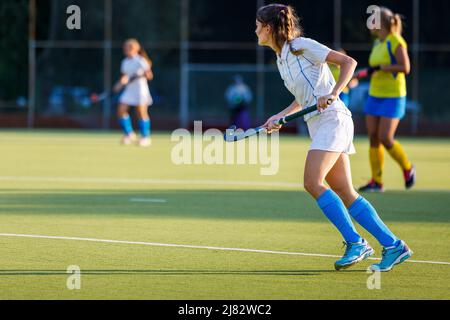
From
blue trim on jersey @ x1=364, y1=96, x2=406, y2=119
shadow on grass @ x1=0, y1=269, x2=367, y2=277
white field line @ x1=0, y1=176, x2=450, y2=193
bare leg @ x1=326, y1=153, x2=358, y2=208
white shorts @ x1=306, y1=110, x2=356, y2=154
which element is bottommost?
shadow on grass @ x1=0, y1=269, x2=367, y2=277

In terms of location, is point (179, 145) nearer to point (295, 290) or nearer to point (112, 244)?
point (112, 244)

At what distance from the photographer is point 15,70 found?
35.2m

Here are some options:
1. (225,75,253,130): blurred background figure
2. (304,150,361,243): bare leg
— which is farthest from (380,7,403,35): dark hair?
(225,75,253,130): blurred background figure

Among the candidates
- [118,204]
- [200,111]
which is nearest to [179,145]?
[200,111]

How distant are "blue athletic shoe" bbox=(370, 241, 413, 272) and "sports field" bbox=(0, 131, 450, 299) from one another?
0.31ft

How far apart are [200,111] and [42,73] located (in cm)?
517

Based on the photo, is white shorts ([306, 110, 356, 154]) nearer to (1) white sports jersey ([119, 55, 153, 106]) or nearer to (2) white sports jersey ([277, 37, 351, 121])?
(2) white sports jersey ([277, 37, 351, 121])

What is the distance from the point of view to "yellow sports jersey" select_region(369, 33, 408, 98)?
13.3 meters

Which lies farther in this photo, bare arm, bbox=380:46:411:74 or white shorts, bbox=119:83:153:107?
white shorts, bbox=119:83:153:107

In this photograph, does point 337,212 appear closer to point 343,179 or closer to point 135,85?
point 343,179

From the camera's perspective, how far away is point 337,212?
778 centimetres

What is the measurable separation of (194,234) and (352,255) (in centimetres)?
224

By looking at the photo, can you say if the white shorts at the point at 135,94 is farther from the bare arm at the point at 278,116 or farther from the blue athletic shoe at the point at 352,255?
the blue athletic shoe at the point at 352,255

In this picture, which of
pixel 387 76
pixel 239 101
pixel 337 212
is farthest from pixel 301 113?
pixel 239 101
